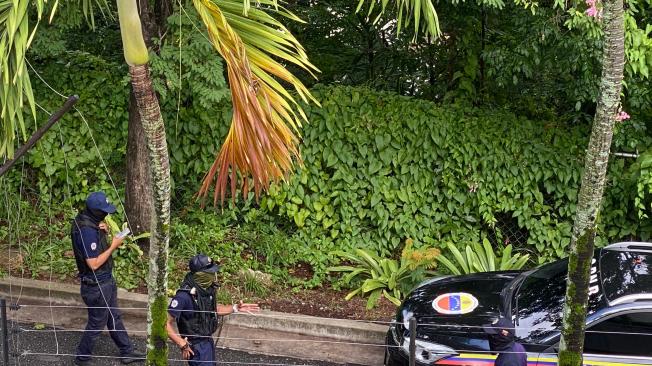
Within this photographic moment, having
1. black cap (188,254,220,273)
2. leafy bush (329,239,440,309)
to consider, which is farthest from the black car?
black cap (188,254,220,273)

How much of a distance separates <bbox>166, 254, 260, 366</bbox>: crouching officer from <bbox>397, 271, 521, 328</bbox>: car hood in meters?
1.51

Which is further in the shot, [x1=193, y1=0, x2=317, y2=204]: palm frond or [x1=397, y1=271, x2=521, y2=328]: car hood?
[x1=397, y1=271, x2=521, y2=328]: car hood

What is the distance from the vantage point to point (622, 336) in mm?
5637

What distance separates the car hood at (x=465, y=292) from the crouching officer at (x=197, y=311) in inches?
A: 59.4

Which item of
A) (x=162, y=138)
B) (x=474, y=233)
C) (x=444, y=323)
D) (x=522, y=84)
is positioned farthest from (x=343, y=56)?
(x=162, y=138)

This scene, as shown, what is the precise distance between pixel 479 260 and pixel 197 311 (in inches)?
151

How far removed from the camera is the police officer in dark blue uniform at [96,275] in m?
6.31

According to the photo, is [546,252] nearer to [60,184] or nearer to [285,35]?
[285,35]

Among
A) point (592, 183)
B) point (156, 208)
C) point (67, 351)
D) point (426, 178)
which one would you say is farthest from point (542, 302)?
point (67, 351)

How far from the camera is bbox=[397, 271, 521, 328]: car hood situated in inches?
245

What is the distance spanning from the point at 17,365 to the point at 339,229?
363 centimetres

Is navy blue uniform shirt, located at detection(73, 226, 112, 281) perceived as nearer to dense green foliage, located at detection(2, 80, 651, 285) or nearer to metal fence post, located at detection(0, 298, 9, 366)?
metal fence post, located at detection(0, 298, 9, 366)

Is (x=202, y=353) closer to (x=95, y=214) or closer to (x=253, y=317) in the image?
(x=95, y=214)

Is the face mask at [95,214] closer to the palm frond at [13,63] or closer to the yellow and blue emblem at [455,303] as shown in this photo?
the palm frond at [13,63]
